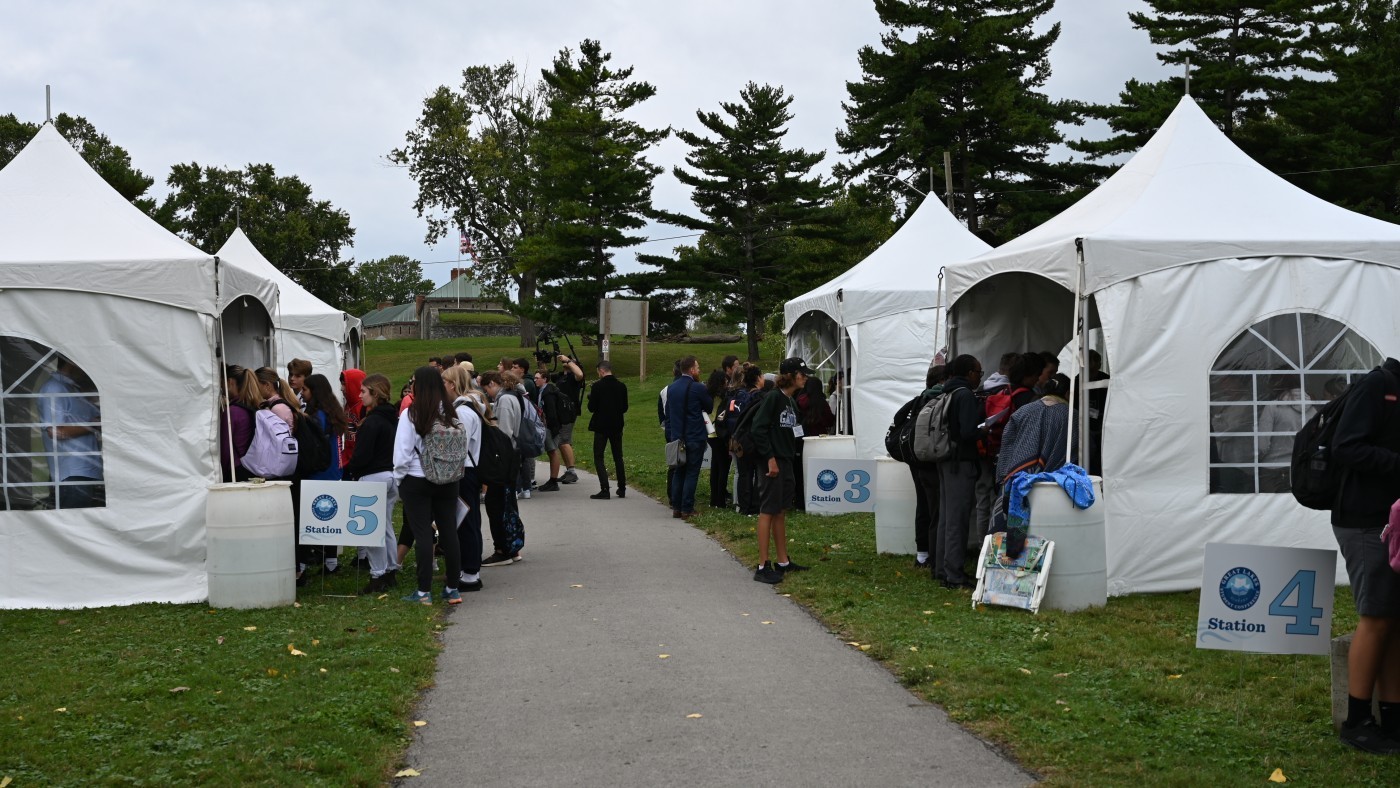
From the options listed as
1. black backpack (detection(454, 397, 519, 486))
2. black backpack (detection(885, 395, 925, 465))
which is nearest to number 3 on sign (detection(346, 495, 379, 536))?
black backpack (detection(454, 397, 519, 486))

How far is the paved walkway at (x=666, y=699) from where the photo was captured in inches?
211

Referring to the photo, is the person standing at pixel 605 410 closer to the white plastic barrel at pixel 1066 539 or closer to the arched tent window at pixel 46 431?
the arched tent window at pixel 46 431

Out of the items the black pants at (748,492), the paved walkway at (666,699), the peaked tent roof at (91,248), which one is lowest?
the paved walkway at (666,699)

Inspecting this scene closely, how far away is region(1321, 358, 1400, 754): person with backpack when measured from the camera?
17.6 feet

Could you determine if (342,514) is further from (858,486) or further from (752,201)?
(752,201)

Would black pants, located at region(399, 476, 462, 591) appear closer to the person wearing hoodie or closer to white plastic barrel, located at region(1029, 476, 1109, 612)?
the person wearing hoodie

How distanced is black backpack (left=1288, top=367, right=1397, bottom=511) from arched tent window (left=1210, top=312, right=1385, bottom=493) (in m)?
4.29

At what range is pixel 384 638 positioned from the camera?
8.08 metres

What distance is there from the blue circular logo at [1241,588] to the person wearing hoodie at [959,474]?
3.30 m

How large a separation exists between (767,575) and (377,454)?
10.8 feet

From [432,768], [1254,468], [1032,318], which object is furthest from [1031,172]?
[432,768]

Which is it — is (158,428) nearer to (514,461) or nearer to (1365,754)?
(514,461)

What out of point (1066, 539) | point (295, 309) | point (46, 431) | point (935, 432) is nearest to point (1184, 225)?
point (935, 432)

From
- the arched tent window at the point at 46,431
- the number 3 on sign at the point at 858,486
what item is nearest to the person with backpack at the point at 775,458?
the number 3 on sign at the point at 858,486
